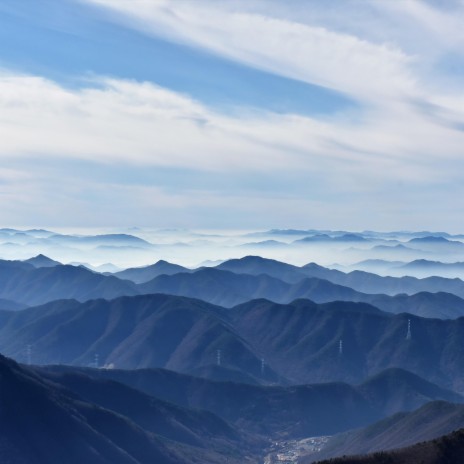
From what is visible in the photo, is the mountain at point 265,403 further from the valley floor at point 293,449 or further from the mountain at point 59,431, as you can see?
the mountain at point 59,431

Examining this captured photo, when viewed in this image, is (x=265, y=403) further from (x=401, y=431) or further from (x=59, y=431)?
(x=59, y=431)

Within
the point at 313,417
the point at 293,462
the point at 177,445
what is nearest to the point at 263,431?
the point at 313,417

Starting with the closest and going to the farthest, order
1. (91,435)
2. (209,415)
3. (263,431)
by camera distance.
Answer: (91,435) → (209,415) → (263,431)

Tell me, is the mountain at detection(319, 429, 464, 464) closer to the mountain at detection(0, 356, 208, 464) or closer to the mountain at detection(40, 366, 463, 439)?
the mountain at detection(0, 356, 208, 464)

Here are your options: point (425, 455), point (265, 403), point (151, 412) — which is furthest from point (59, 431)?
point (265, 403)

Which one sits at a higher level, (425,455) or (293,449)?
(425,455)

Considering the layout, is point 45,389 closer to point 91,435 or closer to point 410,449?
point 91,435
